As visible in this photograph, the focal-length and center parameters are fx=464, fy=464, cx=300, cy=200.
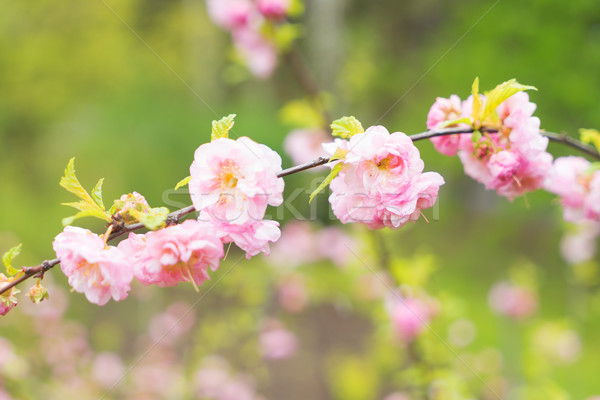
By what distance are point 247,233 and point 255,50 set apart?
1256 millimetres

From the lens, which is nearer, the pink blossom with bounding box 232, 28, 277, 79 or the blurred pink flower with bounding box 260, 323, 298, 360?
the pink blossom with bounding box 232, 28, 277, 79

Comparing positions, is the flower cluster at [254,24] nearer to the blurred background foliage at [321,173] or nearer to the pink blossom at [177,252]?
the blurred background foliage at [321,173]

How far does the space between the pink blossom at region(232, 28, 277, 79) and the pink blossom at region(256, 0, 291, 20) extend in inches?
4.1

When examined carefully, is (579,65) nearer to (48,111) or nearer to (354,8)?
(354,8)

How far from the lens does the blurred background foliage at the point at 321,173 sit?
2699 mm

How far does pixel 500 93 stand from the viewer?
0.70m

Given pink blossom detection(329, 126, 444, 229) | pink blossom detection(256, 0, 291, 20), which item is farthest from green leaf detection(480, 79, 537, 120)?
pink blossom detection(256, 0, 291, 20)

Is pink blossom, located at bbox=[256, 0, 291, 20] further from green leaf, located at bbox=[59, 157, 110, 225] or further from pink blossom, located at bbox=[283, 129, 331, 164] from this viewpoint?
green leaf, located at bbox=[59, 157, 110, 225]

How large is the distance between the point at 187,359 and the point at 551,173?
2365 millimetres

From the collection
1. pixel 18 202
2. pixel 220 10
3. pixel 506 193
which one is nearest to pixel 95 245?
pixel 506 193

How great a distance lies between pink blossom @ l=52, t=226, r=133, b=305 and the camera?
648mm

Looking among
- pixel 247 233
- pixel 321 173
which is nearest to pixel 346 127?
pixel 247 233

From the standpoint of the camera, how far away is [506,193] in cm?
81

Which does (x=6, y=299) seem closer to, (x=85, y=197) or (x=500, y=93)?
(x=85, y=197)
